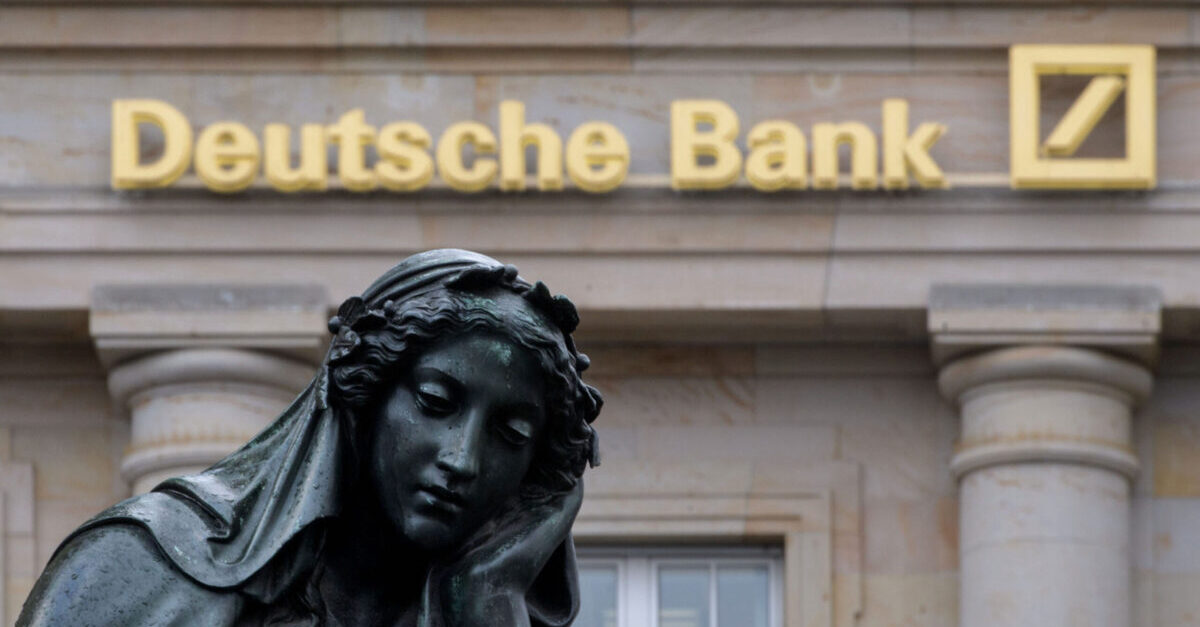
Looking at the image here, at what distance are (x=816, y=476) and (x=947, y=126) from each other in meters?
2.91

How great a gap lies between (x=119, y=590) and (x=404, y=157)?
68.0 ft

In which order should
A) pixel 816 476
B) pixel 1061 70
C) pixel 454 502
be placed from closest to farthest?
1. pixel 454 502
2. pixel 1061 70
3. pixel 816 476

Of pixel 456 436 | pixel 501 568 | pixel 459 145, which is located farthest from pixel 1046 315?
pixel 456 436

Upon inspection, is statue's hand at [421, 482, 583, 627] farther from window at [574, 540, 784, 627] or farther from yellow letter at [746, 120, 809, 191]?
window at [574, 540, 784, 627]

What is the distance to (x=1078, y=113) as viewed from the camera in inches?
1030

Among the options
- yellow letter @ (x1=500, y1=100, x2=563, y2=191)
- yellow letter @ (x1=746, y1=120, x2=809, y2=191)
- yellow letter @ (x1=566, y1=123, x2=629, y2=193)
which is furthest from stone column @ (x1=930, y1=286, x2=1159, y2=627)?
yellow letter @ (x1=500, y1=100, x2=563, y2=191)

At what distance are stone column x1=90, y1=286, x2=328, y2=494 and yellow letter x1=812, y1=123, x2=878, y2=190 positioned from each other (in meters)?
3.21

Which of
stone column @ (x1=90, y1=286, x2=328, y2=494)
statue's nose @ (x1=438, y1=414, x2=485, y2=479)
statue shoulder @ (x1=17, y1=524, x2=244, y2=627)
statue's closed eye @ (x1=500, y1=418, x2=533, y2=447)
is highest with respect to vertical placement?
stone column @ (x1=90, y1=286, x2=328, y2=494)

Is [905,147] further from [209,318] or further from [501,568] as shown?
[501,568]

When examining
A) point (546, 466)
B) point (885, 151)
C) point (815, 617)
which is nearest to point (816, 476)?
point (815, 617)

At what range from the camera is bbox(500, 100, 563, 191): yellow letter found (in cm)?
2636

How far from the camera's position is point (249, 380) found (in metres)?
27.2

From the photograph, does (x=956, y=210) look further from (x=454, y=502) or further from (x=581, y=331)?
(x=454, y=502)

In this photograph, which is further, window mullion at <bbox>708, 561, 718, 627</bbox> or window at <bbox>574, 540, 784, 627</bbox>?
window mullion at <bbox>708, 561, 718, 627</bbox>
